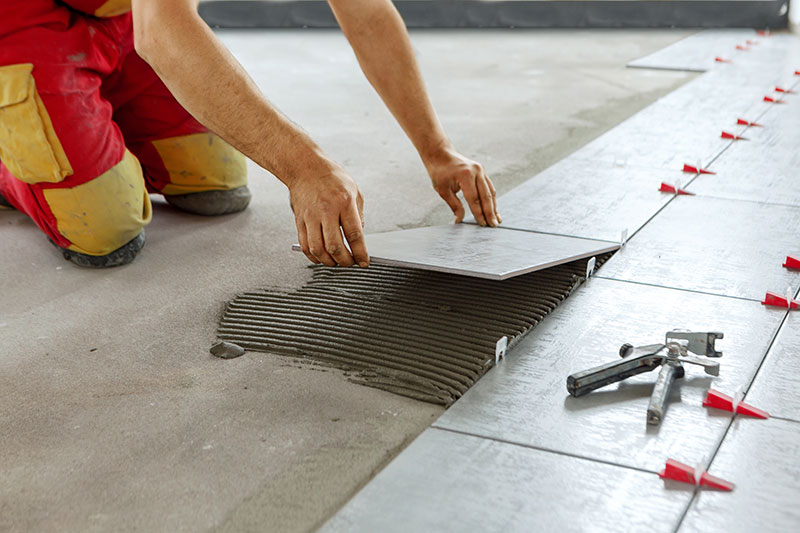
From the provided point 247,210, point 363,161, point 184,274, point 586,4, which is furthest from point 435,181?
point 586,4

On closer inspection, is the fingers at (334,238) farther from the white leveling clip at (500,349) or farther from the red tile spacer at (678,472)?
the red tile spacer at (678,472)

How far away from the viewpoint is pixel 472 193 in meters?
2.08

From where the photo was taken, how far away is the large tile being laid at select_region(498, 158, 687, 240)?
2.38 meters

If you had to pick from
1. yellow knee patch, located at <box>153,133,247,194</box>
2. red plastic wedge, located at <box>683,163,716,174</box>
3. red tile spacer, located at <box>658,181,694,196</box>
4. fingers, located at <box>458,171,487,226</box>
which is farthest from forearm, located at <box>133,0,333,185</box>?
red plastic wedge, located at <box>683,163,716,174</box>

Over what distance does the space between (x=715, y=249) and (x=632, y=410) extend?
890mm

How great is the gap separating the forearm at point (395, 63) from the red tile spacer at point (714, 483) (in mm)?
1082

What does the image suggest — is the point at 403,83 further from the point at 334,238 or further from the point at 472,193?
the point at 334,238

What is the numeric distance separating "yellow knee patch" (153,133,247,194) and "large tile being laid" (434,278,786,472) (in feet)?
4.09

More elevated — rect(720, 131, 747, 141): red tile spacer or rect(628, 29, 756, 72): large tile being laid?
rect(720, 131, 747, 141): red tile spacer

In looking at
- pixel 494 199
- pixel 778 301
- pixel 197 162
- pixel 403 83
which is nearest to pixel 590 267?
pixel 494 199

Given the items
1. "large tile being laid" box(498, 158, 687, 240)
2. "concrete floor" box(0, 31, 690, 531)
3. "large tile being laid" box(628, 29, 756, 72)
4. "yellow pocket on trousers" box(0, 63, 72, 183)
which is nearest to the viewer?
"concrete floor" box(0, 31, 690, 531)

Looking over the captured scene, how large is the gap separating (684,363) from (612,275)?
49 cm

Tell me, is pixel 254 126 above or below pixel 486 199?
above

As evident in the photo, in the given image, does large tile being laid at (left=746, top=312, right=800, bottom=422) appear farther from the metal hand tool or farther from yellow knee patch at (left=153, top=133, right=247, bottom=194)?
yellow knee patch at (left=153, top=133, right=247, bottom=194)
